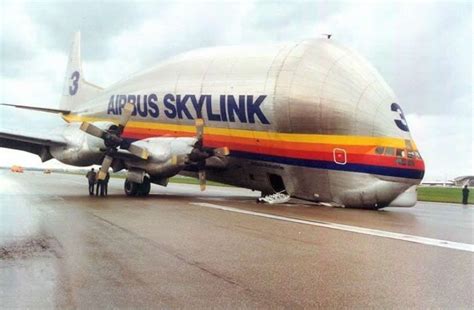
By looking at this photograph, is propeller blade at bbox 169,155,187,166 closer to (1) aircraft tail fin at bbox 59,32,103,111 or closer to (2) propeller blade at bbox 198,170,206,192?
(2) propeller blade at bbox 198,170,206,192

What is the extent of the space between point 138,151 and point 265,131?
5.69 meters

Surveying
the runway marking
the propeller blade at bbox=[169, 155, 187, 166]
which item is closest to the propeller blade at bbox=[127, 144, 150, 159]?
the propeller blade at bbox=[169, 155, 187, 166]

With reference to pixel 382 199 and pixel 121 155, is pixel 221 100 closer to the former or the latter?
pixel 121 155

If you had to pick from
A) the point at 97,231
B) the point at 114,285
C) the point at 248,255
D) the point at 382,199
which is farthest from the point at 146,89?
the point at 114,285

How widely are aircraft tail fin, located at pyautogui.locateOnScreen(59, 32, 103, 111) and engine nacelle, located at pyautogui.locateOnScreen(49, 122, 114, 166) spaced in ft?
27.0

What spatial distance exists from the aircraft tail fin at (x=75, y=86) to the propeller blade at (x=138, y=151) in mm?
10862

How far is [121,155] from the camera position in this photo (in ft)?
74.4

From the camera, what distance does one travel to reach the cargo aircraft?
1930cm

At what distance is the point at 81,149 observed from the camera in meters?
23.1

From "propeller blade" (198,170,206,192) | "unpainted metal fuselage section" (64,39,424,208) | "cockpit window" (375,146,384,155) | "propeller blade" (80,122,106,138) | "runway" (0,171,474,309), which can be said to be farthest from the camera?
"propeller blade" (198,170,206,192)

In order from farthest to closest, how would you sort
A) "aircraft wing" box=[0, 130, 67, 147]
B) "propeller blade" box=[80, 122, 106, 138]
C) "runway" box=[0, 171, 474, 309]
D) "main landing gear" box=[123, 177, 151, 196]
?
"main landing gear" box=[123, 177, 151, 196] → "aircraft wing" box=[0, 130, 67, 147] → "propeller blade" box=[80, 122, 106, 138] → "runway" box=[0, 171, 474, 309]

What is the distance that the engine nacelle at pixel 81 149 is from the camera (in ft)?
73.8

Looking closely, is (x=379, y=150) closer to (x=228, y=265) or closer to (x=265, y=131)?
(x=265, y=131)

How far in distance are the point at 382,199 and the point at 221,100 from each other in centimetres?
815
